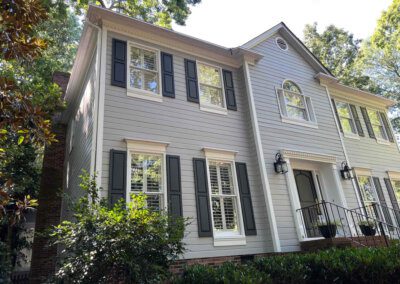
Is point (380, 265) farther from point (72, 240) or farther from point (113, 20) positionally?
point (113, 20)

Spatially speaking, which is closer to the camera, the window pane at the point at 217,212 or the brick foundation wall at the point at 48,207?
the window pane at the point at 217,212

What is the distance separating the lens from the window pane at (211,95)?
8352mm

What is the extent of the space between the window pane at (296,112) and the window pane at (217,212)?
13.4ft

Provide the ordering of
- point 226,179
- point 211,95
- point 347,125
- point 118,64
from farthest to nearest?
point 347,125 → point 211,95 → point 226,179 → point 118,64

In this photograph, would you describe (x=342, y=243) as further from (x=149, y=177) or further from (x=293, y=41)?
(x=293, y=41)

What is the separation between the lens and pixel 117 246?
399 centimetres

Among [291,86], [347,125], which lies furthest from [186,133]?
[347,125]

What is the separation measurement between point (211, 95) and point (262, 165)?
2.46 m

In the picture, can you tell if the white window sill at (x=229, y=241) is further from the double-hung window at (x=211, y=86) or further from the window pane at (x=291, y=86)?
the window pane at (x=291, y=86)

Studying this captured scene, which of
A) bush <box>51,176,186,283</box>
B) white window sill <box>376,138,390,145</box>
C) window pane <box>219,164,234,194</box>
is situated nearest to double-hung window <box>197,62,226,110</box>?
window pane <box>219,164,234,194</box>

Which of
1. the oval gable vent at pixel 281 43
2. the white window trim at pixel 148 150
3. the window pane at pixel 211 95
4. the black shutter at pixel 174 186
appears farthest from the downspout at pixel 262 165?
the white window trim at pixel 148 150

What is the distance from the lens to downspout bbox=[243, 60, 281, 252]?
7316 mm

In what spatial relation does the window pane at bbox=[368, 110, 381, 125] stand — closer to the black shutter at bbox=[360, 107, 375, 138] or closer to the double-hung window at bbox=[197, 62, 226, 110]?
the black shutter at bbox=[360, 107, 375, 138]

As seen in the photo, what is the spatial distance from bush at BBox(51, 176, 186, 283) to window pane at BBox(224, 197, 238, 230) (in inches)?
114
